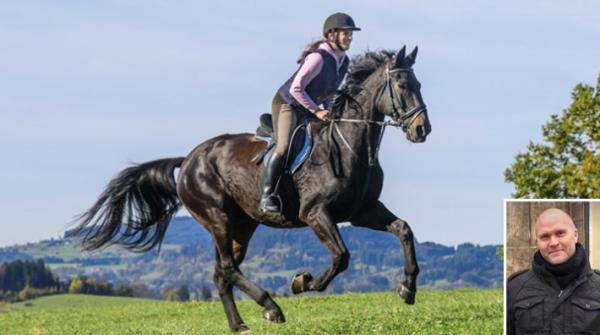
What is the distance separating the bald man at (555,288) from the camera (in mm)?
8656

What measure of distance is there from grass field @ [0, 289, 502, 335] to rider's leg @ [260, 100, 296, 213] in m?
1.81

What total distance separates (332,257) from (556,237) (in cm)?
624

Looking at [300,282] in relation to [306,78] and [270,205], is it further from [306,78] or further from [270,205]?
[306,78]

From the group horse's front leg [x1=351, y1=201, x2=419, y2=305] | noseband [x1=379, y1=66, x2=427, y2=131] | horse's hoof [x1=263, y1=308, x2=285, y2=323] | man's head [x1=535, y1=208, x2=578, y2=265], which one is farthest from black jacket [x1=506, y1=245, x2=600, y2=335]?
horse's hoof [x1=263, y1=308, x2=285, y2=323]

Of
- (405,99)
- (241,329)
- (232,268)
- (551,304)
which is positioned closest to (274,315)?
(232,268)

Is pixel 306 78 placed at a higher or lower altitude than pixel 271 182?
higher

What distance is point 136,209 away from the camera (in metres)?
19.6

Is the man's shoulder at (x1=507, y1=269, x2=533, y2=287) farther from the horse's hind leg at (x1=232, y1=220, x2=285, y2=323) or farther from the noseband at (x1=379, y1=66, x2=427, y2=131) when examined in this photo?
the horse's hind leg at (x1=232, y1=220, x2=285, y2=323)

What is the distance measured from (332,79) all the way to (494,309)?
581cm

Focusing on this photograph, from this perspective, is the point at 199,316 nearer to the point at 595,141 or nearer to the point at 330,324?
the point at 330,324

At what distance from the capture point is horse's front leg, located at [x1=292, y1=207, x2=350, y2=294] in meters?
14.5

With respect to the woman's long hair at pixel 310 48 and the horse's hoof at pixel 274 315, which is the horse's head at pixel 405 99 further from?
the horse's hoof at pixel 274 315

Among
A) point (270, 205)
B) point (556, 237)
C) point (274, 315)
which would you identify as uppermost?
point (270, 205)

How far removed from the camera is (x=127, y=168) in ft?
65.3
